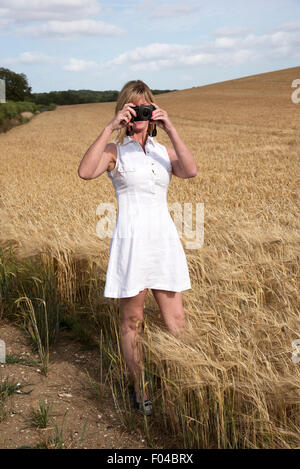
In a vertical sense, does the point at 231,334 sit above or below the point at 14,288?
above

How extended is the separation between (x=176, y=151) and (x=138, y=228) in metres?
0.50

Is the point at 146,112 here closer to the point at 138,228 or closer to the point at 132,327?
the point at 138,228

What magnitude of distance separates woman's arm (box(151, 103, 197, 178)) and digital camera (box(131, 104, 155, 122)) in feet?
0.12

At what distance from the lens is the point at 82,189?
955cm

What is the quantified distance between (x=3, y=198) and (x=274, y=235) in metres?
5.79

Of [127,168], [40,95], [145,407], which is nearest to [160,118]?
[127,168]

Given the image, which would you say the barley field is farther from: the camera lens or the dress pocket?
the camera lens

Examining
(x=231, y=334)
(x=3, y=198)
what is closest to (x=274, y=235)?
(x=231, y=334)

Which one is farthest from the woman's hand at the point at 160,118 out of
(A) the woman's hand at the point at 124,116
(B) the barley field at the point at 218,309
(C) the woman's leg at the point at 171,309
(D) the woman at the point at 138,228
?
(B) the barley field at the point at 218,309

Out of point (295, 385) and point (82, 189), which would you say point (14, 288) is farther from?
point (82, 189)

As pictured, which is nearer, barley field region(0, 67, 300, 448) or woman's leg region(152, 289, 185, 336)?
barley field region(0, 67, 300, 448)

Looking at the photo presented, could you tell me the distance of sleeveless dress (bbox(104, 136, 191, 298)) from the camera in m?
2.54

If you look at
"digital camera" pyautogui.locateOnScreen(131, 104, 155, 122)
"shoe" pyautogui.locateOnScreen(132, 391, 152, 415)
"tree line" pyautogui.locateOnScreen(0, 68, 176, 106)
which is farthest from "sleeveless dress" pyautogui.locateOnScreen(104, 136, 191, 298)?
"tree line" pyautogui.locateOnScreen(0, 68, 176, 106)

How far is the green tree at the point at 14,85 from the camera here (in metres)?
80.2
